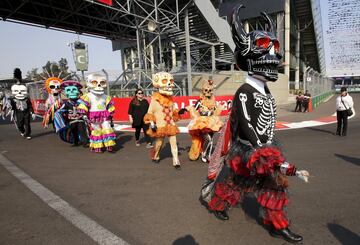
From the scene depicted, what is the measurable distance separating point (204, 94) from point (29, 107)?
6609mm

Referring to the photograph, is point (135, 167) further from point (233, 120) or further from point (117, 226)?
point (233, 120)

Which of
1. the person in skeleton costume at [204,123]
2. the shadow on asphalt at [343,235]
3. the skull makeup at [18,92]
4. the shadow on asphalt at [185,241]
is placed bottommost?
the shadow on asphalt at [343,235]

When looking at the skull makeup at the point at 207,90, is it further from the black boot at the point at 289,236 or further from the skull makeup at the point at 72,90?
the skull makeup at the point at 72,90

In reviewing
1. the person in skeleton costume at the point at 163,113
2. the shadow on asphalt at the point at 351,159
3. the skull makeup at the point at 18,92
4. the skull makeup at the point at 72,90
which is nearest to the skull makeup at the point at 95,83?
the skull makeup at the point at 72,90

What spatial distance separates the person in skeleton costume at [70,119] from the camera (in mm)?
7875

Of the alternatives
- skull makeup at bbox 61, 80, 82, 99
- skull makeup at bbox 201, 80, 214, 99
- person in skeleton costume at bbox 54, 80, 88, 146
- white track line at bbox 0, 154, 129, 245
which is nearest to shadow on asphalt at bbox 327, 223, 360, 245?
white track line at bbox 0, 154, 129, 245

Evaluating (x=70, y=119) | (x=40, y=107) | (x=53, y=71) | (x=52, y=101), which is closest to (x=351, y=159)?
(x=70, y=119)

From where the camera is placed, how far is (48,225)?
123 inches

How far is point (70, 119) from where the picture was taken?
7922 millimetres

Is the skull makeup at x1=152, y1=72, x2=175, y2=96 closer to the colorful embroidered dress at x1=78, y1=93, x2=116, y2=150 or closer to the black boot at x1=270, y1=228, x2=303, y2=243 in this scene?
the colorful embroidered dress at x1=78, y1=93, x2=116, y2=150

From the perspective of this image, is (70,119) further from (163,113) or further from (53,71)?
(53,71)

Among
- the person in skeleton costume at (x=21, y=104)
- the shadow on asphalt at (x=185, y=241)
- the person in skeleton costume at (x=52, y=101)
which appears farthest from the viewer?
the person in skeleton costume at (x=21, y=104)

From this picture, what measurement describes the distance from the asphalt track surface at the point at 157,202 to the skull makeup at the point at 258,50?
1.69 metres

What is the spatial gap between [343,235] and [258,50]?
206cm
